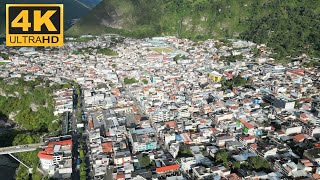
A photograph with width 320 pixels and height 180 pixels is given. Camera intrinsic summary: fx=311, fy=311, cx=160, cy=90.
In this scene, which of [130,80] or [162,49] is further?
[162,49]

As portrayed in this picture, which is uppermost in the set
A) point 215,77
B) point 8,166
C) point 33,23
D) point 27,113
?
point 33,23

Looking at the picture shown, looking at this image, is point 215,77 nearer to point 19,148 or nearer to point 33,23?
point 19,148

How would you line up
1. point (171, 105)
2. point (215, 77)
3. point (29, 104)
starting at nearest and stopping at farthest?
point (171, 105), point (29, 104), point (215, 77)

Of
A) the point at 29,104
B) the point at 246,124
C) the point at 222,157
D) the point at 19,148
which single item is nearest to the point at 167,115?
the point at 246,124

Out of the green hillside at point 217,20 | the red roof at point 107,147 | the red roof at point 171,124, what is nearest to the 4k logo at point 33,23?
the red roof at point 107,147

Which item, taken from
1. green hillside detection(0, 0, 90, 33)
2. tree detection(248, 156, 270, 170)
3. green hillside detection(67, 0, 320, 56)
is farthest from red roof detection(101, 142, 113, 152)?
green hillside detection(0, 0, 90, 33)

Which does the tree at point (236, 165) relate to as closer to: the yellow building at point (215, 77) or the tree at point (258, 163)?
the tree at point (258, 163)
